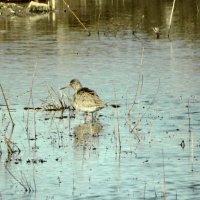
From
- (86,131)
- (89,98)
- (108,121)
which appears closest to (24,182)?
(86,131)

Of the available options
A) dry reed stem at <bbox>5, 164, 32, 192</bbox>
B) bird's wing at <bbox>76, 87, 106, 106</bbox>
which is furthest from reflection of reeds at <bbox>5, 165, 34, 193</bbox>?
bird's wing at <bbox>76, 87, 106, 106</bbox>

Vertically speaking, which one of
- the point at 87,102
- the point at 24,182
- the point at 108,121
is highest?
the point at 87,102

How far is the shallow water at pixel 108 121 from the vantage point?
1100 cm

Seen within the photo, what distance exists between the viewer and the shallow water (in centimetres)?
1100

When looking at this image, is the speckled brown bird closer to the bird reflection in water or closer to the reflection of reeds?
the bird reflection in water

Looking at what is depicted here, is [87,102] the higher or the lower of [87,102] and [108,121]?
the higher

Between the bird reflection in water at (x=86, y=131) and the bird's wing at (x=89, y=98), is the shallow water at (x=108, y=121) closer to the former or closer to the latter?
the bird reflection in water at (x=86, y=131)

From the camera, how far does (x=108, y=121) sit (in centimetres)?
1551

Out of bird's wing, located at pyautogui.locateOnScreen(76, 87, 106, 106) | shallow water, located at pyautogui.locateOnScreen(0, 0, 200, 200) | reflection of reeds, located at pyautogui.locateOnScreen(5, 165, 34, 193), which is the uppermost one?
bird's wing, located at pyautogui.locateOnScreen(76, 87, 106, 106)

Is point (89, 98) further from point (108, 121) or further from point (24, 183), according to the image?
point (24, 183)

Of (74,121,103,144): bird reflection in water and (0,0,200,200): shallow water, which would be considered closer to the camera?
(0,0,200,200): shallow water

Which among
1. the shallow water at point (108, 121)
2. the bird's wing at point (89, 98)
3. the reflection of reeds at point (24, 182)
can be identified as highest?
the bird's wing at point (89, 98)

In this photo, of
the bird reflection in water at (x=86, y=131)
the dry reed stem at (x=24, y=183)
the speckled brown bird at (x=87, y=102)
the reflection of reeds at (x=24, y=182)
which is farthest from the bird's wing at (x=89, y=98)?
the dry reed stem at (x=24, y=183)

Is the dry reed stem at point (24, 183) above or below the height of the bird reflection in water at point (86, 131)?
above
